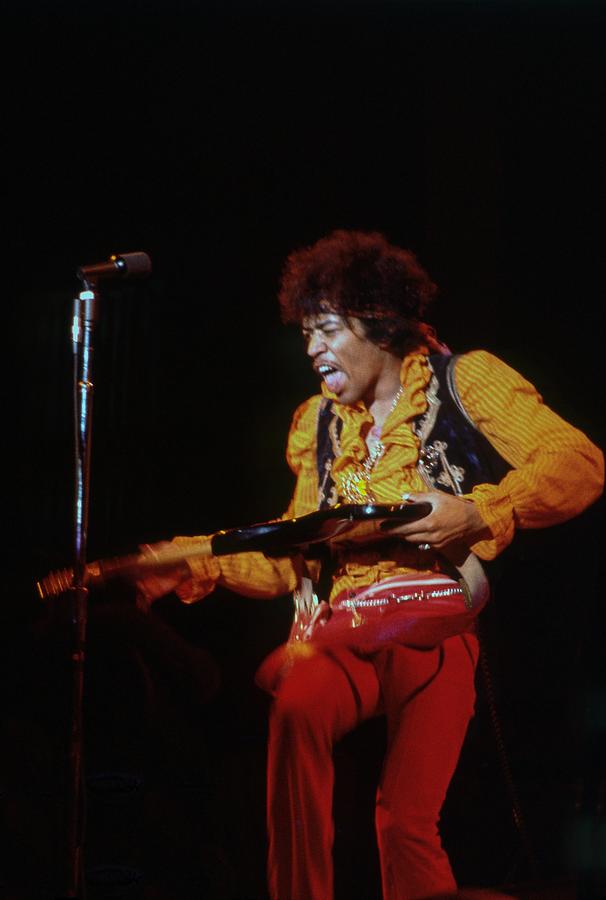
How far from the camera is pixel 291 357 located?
3.61m

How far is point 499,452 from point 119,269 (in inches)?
47.0

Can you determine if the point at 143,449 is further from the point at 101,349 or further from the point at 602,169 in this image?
the point at 602,169

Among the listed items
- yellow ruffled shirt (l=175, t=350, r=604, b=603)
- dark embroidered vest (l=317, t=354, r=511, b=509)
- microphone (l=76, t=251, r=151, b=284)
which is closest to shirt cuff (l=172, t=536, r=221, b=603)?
yellow ruffled shirt (l=175, t=350, r=604, b=603)

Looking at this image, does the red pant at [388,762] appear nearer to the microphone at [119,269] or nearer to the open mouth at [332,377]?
the open mouth at [332,377]

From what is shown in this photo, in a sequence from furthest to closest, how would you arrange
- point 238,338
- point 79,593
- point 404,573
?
point 238,338 → point 404,573 → point 79,593

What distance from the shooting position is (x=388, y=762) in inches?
129

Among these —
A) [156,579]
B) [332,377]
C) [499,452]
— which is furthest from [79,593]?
[499,452]

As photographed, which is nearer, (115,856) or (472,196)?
(115,856)

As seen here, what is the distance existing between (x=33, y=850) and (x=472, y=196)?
249 cm

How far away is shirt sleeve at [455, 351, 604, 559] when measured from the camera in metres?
3.30

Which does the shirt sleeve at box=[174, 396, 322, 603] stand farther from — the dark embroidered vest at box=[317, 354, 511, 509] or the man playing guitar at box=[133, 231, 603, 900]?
the dark embroidered vest at box=[317, 354, 511, 509]

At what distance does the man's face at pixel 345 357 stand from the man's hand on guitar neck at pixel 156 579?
73cm

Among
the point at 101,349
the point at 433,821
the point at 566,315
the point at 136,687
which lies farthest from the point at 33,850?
the point at 566,315

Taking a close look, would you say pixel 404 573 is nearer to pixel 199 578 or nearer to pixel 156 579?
pixel 199 578
